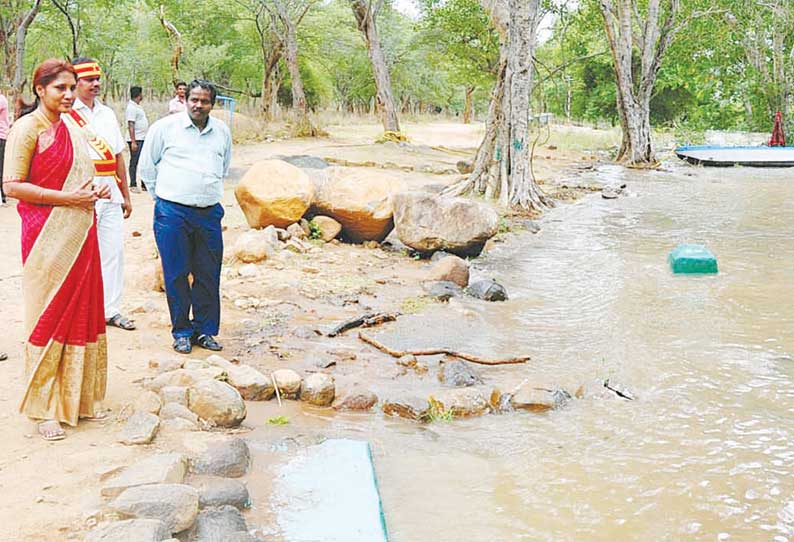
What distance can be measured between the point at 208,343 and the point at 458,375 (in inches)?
69.3

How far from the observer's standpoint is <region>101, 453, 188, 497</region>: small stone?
11.0 feet

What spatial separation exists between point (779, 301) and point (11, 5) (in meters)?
19.3

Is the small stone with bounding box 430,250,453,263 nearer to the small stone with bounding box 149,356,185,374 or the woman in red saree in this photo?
the small stone with bounding box 149,356,185,374

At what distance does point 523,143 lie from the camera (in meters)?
13.7

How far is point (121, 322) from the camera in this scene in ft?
19.4

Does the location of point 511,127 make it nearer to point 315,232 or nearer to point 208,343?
point 315,232

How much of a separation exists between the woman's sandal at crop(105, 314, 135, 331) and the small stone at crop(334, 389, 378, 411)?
1.89 m

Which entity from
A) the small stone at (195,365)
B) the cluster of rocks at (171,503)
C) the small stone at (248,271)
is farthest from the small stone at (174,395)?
the small stone at (248,271)

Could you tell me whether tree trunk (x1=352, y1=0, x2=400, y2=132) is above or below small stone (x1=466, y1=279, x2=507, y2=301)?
above

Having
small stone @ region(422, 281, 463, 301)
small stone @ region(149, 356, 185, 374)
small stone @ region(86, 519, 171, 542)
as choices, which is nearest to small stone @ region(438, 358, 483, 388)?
small stone @ region(149, 356, 185, 374)

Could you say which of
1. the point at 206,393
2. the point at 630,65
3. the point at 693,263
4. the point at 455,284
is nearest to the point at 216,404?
the point at 206,393

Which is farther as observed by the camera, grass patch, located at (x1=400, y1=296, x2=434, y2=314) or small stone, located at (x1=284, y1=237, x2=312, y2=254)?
small stone, located at (x1=284, y1=237, x2=312, y2=254)

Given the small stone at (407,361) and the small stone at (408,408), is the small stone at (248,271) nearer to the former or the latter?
the small stone at (407,361)

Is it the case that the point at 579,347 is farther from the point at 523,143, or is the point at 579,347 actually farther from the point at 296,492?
the point at 523,143
